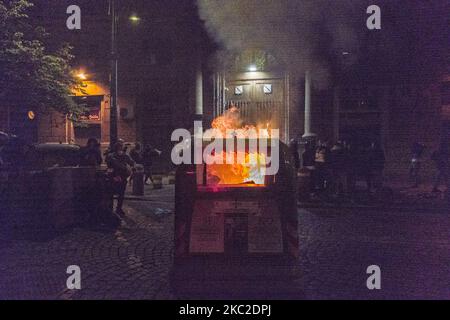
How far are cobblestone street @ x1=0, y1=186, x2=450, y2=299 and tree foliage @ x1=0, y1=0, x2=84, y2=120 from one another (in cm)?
637

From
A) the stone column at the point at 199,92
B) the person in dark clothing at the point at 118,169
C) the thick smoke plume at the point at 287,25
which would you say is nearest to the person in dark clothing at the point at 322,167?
the thick smoke plume at the point at 287,25

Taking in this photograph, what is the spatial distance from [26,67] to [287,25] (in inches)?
305

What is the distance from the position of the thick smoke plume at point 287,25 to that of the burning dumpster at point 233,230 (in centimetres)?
643

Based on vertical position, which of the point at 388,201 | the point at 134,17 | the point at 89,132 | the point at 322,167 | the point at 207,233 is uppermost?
the point at 134,17

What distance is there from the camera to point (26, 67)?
10.8m

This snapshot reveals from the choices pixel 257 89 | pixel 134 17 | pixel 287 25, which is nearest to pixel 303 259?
pixel 287 25

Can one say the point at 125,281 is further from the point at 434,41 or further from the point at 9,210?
the point at 434,41

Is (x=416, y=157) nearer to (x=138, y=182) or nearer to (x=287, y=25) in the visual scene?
(x=287, y=25)

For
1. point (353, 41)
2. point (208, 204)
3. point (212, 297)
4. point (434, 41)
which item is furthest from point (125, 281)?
point (434, 41)

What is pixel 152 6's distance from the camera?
1641 centimetres

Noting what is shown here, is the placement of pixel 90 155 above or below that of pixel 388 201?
above

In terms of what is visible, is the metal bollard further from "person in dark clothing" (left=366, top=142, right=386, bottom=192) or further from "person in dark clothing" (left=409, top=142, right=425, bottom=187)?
"person in dark clothing" (left=409, top=142, right=425, bottom=187)

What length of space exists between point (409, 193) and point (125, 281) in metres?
8.80

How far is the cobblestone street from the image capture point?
388cm
